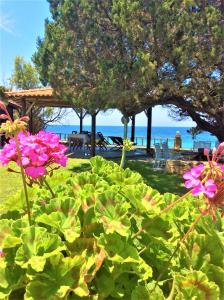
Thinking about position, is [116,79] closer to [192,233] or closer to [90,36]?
[90,36]

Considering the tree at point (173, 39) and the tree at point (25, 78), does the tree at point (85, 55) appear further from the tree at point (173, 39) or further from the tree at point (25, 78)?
the tree at point (25, 78)

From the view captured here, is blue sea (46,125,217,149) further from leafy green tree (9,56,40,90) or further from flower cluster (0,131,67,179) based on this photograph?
flower cluster (0,131,67,179)

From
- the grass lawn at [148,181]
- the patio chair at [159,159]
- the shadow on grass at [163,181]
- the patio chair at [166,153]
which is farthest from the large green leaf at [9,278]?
the patio chair at [166,153]

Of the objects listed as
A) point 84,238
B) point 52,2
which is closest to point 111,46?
point 52,2

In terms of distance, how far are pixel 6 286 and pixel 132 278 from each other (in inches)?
15.2

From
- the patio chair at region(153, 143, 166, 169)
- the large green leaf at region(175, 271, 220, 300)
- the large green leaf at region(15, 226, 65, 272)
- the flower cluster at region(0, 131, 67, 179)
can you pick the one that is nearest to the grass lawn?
the patio chair at region(153, 143, 166, 169)

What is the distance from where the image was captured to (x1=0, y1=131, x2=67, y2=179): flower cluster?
1269mm

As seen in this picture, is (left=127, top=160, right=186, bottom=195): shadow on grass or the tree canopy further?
(left=127, top=160, right=186, bottom=195): shadow on grass

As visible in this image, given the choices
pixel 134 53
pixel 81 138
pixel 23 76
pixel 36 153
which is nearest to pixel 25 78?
pixel 23 76

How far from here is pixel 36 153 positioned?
1276 mm

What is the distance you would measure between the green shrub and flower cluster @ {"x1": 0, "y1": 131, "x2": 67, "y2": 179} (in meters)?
0.13

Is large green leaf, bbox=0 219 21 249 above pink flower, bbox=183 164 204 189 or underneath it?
underneath

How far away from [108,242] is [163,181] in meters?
8.88

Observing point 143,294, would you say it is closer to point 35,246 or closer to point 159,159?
point 35,246
